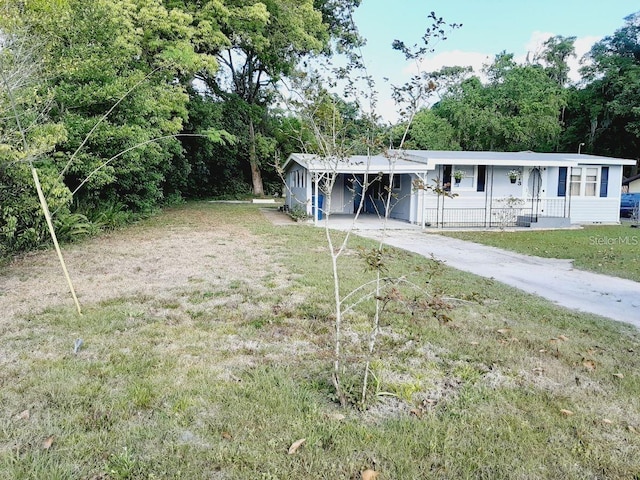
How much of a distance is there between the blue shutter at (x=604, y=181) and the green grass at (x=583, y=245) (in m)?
3.31

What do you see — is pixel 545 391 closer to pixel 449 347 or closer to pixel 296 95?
pixel 449 347

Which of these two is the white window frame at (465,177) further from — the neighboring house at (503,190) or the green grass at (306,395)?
the green grass at (306,395)

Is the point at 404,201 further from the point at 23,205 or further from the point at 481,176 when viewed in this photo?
the point at 23,205

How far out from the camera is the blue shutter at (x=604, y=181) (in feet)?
61.8

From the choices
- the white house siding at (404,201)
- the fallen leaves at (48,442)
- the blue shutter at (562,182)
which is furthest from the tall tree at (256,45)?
the fallen leaves at (48,442)

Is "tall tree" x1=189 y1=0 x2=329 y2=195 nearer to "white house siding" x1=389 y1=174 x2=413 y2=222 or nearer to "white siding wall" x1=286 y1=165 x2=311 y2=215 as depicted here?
"white siding wall" x1=286 y1=165 x2=311 y2=215

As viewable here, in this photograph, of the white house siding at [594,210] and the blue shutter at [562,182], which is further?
the white house siding at [594,210]

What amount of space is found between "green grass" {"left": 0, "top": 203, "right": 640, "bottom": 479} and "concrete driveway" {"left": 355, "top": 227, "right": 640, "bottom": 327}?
2.61 ft

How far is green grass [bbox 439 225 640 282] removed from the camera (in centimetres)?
862

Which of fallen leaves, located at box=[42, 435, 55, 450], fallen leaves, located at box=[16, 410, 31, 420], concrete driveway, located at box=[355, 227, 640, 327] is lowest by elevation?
concrete driveway, located at box=[355, 227, 640, 327]

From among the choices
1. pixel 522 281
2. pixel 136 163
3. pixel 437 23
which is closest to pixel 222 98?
pixel 136 163

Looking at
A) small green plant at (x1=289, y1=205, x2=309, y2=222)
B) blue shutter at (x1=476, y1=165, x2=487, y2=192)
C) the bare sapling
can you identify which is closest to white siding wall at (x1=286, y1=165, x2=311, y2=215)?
small green plant at (x1=289, y1=205, x2=309, y2=222)

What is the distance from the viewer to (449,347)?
4.09 m

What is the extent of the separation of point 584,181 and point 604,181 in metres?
0.98
